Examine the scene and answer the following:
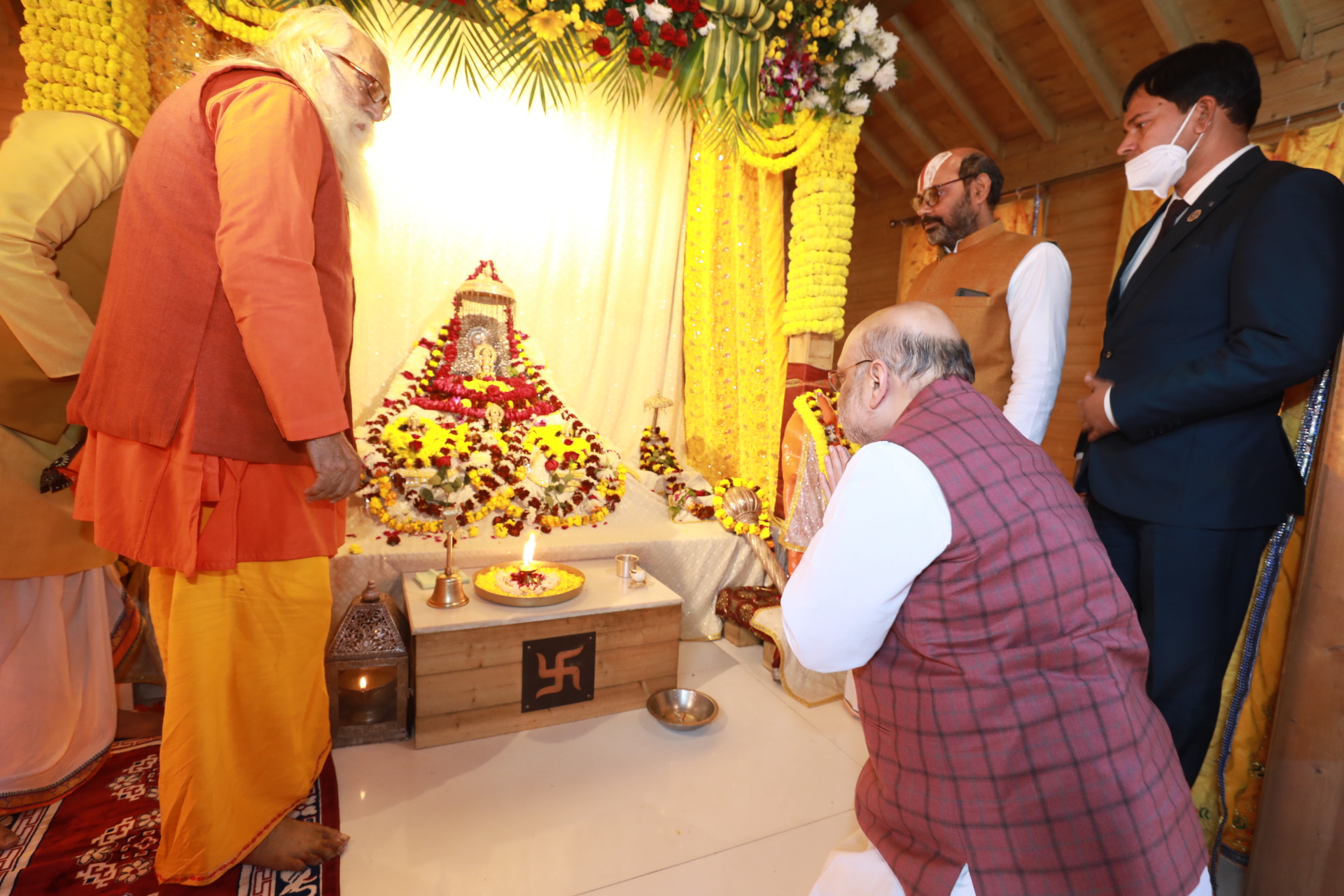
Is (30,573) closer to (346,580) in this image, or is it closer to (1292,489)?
(346,580)

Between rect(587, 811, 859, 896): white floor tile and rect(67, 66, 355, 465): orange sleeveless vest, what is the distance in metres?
1.36

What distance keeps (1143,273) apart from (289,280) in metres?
1.85

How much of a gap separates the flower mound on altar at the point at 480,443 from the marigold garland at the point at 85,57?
158 centimetres

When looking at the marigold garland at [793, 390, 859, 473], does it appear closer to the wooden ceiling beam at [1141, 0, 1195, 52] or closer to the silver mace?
the silver mace

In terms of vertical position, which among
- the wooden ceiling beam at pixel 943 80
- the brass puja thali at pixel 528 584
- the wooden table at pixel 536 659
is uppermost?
the wooden ceiling beam at pixel 943 80

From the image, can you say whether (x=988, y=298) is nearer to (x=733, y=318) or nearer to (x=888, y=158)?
(x=733, y=318)

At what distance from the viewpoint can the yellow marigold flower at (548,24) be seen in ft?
7.21

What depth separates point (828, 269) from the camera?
10.4 ft

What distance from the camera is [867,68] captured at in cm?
285

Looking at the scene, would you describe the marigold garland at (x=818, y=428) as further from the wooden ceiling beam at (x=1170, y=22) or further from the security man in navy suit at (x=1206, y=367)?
the wooden ceiling beam at (x=1170, y=22)

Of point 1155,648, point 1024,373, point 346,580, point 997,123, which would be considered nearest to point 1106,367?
point 1024,373

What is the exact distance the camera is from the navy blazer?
1264mm

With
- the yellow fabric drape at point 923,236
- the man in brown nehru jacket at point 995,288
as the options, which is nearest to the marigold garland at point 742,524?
the man in brown nehru jacket at point 995,288

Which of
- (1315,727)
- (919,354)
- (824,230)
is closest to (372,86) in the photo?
(919,354)
